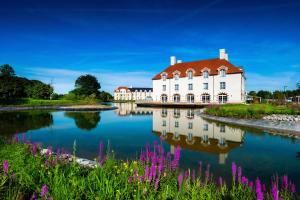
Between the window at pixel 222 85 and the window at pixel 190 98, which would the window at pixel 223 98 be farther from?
the window at pixel 190 98

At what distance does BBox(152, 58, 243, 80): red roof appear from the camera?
44612 millimetres

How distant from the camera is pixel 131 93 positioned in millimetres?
126000

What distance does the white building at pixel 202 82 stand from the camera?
144 ft

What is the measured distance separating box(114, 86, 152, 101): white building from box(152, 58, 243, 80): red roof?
70419mm

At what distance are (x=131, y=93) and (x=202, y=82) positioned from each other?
266ft

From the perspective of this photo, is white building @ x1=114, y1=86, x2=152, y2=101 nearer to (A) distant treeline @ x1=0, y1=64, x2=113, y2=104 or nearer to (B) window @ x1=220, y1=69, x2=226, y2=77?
(A) distant treeline @ x1=0, y1=64, x2=113, y2=104

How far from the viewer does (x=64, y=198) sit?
325 cm

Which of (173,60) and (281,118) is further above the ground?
(173,60)

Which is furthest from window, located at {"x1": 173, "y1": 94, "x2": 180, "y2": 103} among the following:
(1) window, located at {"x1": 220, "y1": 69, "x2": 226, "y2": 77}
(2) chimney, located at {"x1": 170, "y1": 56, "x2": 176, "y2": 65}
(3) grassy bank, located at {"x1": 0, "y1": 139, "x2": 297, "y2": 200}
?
(3) grassy bank, located at {"x1": 0, "y1": 139, "x2": 297, "y2": 200}

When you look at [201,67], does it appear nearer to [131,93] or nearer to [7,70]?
[7,70]

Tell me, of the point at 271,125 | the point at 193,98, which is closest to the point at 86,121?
the point at 271,125

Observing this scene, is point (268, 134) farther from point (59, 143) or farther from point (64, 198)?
point (64, 198)

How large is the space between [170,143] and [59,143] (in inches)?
197

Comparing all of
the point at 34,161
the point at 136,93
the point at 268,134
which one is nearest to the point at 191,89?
the point at 268,134
